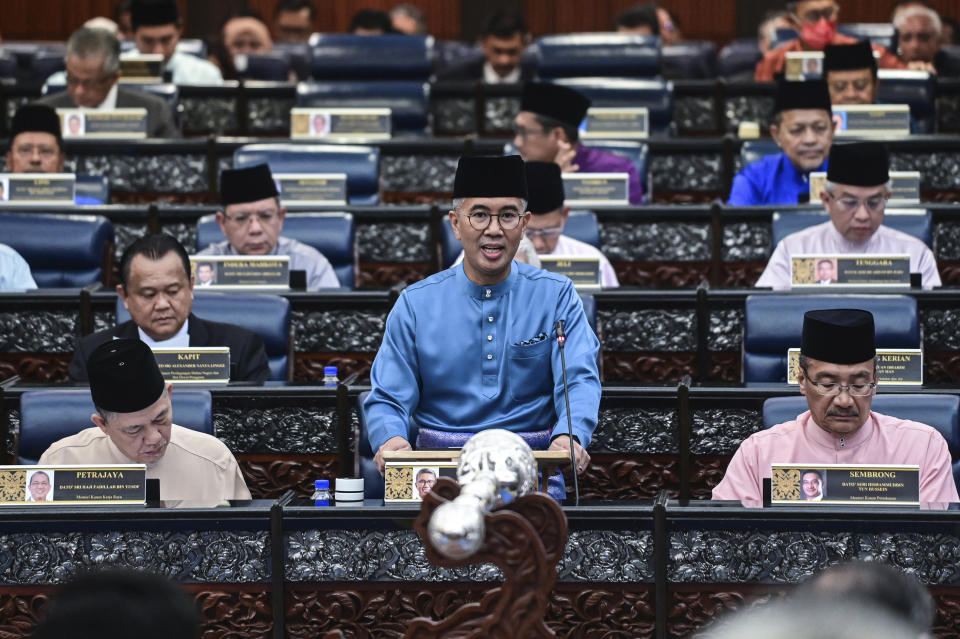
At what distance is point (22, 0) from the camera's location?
38.7ft

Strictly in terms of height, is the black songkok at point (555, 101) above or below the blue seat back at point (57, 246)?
above

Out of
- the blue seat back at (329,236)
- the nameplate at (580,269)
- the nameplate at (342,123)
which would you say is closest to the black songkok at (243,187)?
the blue seat back at (329,236)

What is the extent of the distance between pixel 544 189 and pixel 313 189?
1377mm

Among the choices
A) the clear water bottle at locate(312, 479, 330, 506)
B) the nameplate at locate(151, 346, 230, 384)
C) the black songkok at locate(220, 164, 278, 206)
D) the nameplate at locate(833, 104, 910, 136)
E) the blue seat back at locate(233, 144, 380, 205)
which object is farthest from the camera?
the nameplate at locate(833, 104, 910, 136)

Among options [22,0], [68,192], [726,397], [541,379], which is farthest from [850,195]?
[22,0]

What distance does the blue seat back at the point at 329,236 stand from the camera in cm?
594

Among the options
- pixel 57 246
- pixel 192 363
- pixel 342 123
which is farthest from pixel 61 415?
pixel 342 123

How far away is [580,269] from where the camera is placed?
17.2 feet

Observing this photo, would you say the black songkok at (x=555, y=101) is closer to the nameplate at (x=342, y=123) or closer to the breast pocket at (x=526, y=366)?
the nameplate at (x=342, y=123)

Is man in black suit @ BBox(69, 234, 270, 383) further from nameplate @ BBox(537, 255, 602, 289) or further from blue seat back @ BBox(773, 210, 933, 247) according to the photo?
blue seat back @ BBox(773, 210, 933, 247)

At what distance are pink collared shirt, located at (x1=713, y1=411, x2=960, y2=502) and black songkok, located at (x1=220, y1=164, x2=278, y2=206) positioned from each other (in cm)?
242

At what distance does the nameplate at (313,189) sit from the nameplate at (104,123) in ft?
3.67

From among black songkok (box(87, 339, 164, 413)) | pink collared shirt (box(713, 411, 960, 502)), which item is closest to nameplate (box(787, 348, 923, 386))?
pink collared shirt (box(713, 411, 960, 502))

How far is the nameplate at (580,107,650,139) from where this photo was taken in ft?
23.8
